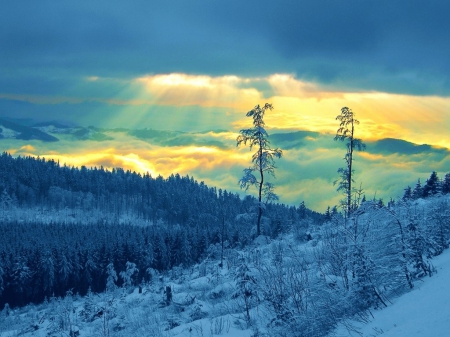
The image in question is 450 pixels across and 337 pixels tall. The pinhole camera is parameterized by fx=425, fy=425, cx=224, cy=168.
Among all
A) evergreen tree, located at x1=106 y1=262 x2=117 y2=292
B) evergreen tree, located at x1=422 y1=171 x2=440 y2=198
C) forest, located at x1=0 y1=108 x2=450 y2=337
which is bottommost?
evergreen tree, located at x1=106 y1=262 x2=117 y2=292

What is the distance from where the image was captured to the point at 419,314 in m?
6.09

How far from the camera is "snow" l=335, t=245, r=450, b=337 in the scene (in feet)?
18.1

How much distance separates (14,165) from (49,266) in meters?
129

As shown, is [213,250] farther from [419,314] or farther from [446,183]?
[419,314]

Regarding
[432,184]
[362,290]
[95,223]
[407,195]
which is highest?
[432,184]

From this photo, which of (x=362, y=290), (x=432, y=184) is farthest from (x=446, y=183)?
(x=362, y=290)

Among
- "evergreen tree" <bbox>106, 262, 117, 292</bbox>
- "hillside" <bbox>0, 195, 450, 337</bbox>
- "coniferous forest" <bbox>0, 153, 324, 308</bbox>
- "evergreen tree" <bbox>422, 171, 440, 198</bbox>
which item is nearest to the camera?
"hillside" <bbox>0, 195, 450, 337</bbox>

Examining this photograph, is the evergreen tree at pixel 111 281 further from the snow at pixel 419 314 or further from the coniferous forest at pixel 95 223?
the snow at pixel 419 314

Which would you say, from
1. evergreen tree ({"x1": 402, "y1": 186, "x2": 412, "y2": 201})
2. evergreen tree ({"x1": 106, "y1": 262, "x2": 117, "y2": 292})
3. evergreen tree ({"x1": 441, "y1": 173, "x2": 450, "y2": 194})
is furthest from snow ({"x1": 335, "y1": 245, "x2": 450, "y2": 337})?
evergreen tree ({"x1": 441, "y1": 173, "x2": 450, "y2": 194})

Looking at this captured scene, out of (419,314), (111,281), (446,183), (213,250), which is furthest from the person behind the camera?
(111,281)

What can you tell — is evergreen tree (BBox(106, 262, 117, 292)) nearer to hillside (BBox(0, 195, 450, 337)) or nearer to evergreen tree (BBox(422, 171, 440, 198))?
hillside (BBox(0, 195, 450, 337))

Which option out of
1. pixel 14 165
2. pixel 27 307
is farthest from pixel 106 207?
pixel 27 307

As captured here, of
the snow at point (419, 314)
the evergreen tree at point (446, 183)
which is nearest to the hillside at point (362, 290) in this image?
the snow at point (419, 314)

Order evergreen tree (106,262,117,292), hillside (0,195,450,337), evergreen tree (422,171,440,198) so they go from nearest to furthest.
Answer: hillside (0,195,450,337), evergreen tree (422,171,440,198), evergreen tree (106,262,117,292)
